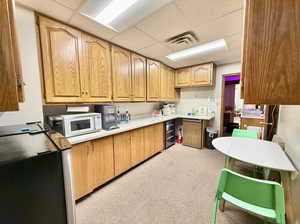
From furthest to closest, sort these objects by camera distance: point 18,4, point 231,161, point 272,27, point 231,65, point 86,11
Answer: point 231,65 → point 231,161 → point 86,11 → point 18,4 → point 272,27

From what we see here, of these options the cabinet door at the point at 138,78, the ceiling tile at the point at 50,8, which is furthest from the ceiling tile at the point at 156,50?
the ceiling tile at the point at 50,8

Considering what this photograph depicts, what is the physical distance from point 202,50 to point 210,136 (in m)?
2.13

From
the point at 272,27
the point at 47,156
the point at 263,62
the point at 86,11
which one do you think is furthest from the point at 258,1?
the point at 86,11

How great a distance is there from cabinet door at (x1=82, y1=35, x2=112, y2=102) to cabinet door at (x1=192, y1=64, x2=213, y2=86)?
2322 millimetres

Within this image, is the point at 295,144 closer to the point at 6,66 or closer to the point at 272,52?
the point at 272,52

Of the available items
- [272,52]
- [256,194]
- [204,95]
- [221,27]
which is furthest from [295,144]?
[204,95]

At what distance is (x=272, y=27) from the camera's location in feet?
1.67

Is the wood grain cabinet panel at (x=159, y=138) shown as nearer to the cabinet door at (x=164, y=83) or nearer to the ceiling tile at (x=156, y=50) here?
the cabinet door at (x=164, y=83)

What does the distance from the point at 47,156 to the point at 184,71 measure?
11.6 feet

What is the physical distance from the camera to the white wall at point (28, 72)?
3.89ft

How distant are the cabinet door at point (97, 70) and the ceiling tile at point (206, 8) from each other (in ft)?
4.02

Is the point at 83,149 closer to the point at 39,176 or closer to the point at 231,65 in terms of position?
the point at 39,176

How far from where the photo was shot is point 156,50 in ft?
7.66

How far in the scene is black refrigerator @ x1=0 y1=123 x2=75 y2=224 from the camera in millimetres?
569
